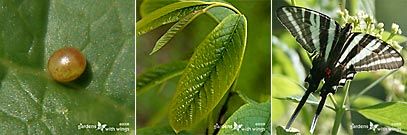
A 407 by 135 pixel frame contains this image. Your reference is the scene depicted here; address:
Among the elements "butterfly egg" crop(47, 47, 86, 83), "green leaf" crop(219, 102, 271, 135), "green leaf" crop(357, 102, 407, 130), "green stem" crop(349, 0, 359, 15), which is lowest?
"green leaf" crop(219, 102, 271, 135)

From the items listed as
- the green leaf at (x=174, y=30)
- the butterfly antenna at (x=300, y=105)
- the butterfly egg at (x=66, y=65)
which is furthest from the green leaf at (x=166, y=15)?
the butterfly antenna at (x=300, y=105)

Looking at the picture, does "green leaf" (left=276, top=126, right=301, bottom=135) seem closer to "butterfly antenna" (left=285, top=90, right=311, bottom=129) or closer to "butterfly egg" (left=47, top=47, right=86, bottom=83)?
"butterfly antenna" (left=285, top=90, right=311, bottom=129)

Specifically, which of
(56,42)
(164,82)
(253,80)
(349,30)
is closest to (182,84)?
(164,82)

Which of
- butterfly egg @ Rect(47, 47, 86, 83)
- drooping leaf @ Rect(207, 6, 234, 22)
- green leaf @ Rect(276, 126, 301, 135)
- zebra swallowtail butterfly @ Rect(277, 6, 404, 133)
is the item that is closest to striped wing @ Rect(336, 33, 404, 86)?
zebra swallowtail butterfly @ Rect(277, 6, 404, 133)

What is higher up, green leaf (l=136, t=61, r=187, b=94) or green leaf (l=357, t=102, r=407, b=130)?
green leaf (l=136, t=61, r=187, b=94)

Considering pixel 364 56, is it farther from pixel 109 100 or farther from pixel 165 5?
pixel 109 100

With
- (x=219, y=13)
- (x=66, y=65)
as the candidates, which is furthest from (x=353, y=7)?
(x=66, y=65)

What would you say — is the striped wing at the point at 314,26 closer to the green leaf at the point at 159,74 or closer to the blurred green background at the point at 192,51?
the blurred green background at the point at 192,51
